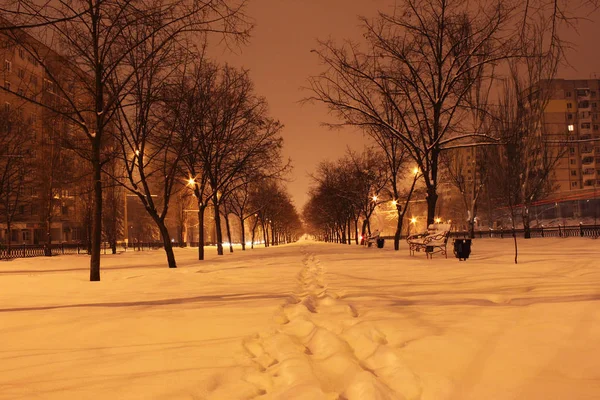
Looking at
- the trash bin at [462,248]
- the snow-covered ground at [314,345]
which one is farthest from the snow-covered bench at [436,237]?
the snow-covered ground at [314,345]

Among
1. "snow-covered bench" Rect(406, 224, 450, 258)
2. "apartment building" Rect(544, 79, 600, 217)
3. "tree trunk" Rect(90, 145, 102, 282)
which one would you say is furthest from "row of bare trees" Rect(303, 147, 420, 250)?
"apartment building" Rect(544, 79, 600, 217)

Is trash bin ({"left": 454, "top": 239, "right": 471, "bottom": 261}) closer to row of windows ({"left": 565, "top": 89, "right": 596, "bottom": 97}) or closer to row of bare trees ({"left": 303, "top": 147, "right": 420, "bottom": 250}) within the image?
row of bare trees ({"left": 303, "top": 147, "right": 420, "bottom": 250})

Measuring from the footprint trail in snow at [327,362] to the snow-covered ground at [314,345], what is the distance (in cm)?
1

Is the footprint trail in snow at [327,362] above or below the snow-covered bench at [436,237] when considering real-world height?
below

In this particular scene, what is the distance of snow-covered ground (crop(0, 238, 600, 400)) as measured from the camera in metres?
3.25

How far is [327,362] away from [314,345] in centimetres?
59

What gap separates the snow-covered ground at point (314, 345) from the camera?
10.7 feet

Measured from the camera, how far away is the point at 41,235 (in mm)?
59469

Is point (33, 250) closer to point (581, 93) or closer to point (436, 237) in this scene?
point (436, 237)

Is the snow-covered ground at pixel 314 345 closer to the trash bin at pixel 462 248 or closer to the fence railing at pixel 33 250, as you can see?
the trash bin at pixel 462 248

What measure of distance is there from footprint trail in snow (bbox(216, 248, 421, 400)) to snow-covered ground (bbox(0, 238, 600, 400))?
0.01 metres

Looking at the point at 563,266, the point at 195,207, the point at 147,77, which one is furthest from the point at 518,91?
the point at 195,207

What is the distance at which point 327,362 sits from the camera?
12.9ft

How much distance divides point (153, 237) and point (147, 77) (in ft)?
205
